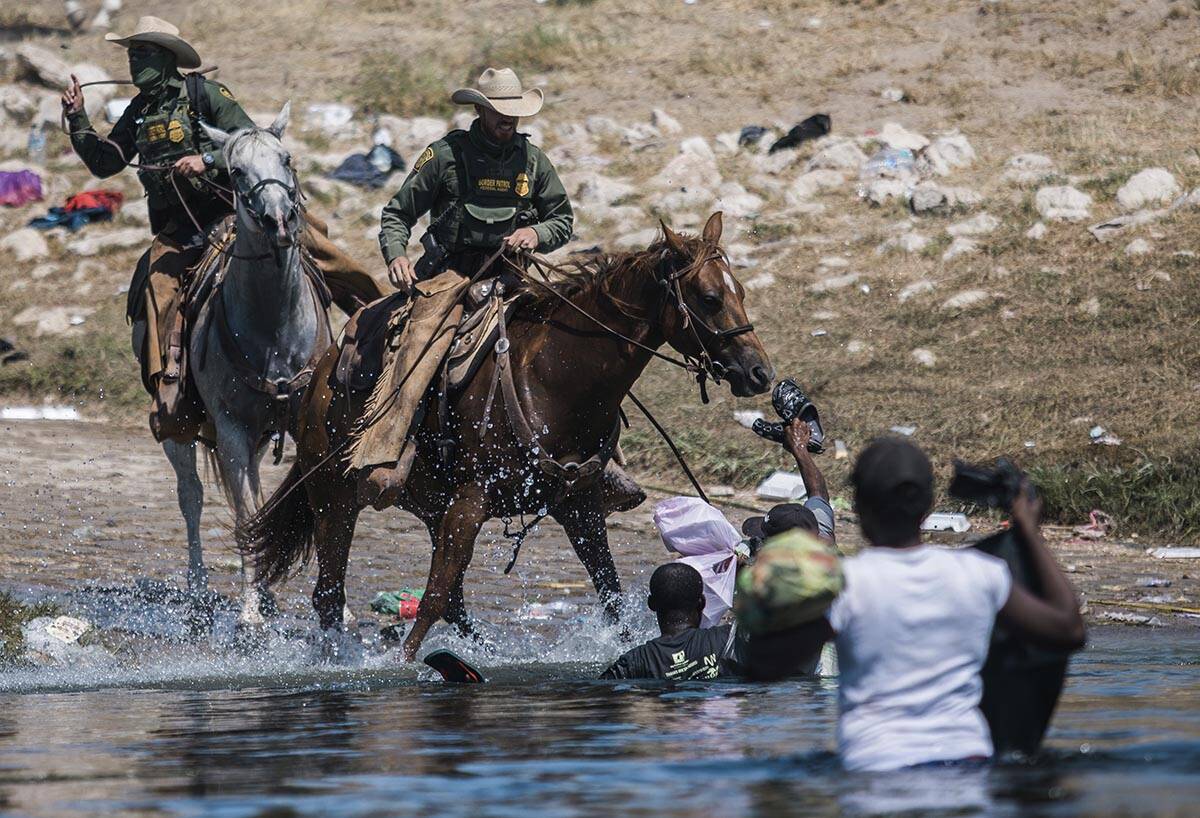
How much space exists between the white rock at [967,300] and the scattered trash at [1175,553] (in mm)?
4347

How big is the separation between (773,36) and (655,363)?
902cm

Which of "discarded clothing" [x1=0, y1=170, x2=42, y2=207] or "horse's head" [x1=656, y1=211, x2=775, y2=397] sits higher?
"horse's head" [x1=656, y1=211, x2=775, y2=397]

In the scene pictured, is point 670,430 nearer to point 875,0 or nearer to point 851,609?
point 851,609

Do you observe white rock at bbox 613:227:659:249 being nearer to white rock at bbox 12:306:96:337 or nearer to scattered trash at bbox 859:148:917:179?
scattered trash at bbox 859:148:917:179

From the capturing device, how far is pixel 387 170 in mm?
20734

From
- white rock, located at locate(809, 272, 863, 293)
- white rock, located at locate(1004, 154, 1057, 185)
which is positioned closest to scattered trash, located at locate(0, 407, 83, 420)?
white rock, located at locate(809, 272, 863, 293)

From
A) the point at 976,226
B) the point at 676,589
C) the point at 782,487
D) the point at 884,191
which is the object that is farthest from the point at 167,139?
the point at 884,191

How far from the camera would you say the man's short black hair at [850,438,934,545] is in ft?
14.5

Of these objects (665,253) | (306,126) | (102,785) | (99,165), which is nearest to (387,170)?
(306,126)

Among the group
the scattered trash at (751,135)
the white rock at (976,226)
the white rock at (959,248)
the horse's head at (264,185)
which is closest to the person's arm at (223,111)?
the horse's head at (264,185)

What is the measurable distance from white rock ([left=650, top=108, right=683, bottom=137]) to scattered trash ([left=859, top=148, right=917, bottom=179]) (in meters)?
2.82

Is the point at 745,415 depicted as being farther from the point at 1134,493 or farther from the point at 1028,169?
the point at 1028,169

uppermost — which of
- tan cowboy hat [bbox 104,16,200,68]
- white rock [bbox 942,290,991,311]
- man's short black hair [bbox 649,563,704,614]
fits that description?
tan cowboy hat [bbox 104,16,200,68]

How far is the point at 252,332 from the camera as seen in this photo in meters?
10.5
